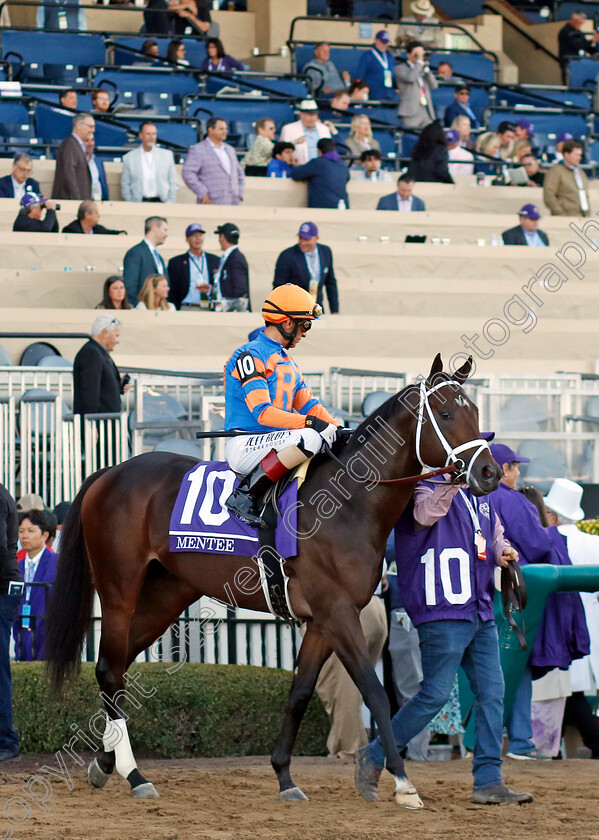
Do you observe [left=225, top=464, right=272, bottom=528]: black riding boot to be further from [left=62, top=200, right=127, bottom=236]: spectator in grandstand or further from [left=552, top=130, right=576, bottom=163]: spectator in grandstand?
[left=552, top=130, right=576, bottom=163]: spectator in grandstand

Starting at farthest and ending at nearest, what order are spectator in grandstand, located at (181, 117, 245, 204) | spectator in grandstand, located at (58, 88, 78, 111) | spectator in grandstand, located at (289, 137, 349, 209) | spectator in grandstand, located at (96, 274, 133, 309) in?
1. spectator in grandstand, located at (58, 88, 78, 111)
2. spectator in grandstand, located at (289, 137, 349, 209)
3. spectator in grandstand, located at (181, 117, 245, 204)
4. spectator in grandstand, located at (96, 274, 133, 309)

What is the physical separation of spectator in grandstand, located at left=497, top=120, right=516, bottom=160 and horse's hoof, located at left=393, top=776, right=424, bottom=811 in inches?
585

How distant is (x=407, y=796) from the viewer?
6.04 meters

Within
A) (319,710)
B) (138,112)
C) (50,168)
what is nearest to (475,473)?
(319,710)

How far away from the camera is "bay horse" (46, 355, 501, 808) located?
→ 20.4 feet

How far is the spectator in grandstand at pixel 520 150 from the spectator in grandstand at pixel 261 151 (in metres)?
3.94

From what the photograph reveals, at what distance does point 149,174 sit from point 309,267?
3.04 metres

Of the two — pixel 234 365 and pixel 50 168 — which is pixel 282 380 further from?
pixel 50 168

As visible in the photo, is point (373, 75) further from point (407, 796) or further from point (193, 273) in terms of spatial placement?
point (407, 796)

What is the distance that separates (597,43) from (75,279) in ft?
45.6

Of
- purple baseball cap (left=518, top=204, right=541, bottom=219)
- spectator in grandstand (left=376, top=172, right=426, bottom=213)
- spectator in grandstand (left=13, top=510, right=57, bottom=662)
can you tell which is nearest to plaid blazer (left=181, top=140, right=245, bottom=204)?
spectator in grandstand (left=376, top=172, right=426, bottom=213)

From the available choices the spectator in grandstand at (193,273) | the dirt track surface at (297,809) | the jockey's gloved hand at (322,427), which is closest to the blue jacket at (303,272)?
the spectator in grandstand at (193,273)

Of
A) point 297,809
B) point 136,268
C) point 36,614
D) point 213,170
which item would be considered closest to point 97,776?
point 297,809

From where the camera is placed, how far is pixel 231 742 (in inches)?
324
